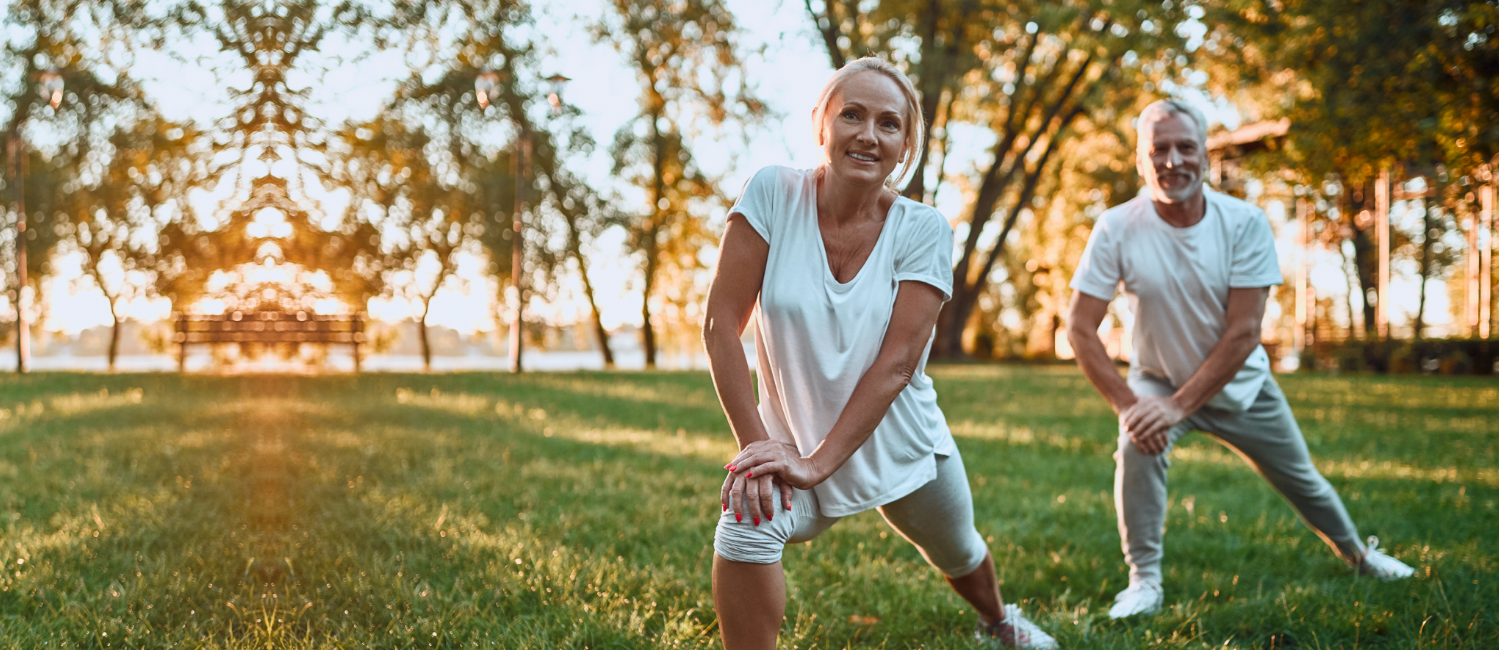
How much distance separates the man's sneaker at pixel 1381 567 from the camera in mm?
4234

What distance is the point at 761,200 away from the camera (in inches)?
101

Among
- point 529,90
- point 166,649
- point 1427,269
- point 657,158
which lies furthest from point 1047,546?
point 1427,269

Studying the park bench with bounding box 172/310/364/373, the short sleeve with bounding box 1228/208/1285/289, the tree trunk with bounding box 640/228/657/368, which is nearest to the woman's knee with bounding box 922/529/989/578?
the short sleeve with bounding box 1228/208/1285/289

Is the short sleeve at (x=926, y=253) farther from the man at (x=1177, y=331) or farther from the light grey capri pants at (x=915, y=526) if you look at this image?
the man at (x=1177, y=331)

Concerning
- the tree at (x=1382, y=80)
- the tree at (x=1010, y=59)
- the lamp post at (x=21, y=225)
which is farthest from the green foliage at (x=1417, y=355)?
the lamp post at (x=21, y=225)

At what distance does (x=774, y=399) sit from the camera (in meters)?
2.72

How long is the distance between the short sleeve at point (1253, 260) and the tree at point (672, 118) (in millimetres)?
18060

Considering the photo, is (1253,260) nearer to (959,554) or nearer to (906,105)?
(959,554)

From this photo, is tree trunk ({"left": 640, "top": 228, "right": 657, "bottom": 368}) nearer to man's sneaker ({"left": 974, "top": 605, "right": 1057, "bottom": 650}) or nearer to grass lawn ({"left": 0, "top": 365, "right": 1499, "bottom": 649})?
grass lawn ({"left": 0, "top": 365, "right": 1499, "bottom": 649})

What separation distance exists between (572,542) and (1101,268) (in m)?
2.67

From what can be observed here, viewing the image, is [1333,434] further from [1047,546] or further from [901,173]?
[901,173]

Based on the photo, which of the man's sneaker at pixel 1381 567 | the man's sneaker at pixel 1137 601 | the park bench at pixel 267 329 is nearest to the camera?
the man's sneaker at pixel 1137 601

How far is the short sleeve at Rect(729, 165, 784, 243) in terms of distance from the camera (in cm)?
254

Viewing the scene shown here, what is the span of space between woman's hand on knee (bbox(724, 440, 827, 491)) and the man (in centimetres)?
191
